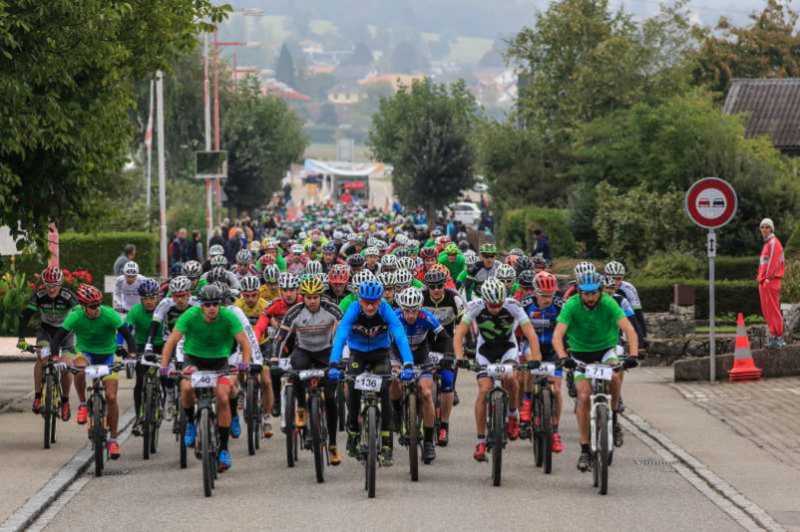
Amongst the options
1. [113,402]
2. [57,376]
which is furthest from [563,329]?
[57,376]

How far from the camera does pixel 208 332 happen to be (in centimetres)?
1548

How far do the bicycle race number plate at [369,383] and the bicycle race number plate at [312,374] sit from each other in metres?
0.61

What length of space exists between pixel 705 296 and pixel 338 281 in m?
14.8

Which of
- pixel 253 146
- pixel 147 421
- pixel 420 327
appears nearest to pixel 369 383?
pixel 420 327

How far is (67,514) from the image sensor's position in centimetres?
1364

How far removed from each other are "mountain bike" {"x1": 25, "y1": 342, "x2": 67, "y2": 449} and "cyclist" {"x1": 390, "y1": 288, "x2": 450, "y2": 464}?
372 centimetres

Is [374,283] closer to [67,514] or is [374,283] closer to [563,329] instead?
[563,329]

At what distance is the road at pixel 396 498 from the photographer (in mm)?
12977

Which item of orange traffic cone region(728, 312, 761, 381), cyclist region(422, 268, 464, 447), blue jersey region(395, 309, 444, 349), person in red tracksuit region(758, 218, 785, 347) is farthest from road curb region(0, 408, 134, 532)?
person in red tracksuit region(758, 218, 785, 347)

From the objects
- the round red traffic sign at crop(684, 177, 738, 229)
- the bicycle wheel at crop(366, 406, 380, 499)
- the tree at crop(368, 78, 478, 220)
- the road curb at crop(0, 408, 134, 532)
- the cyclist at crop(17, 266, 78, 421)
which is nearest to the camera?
the road curb at crop(0, 408, 134, 532)

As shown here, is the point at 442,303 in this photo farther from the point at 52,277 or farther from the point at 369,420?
the point at 369,420

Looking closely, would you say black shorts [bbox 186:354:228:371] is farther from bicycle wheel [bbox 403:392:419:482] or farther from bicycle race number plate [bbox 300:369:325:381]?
bicycle wheel [bbox 403:392:419:482]

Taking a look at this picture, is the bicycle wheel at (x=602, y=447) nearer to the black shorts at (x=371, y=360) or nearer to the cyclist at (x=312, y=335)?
the black shorts at (x=371, y=360)

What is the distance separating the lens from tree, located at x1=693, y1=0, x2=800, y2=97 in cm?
7419
